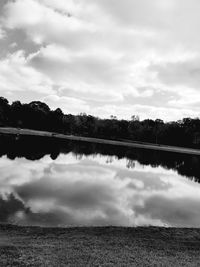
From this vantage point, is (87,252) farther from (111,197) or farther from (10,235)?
(111,197)

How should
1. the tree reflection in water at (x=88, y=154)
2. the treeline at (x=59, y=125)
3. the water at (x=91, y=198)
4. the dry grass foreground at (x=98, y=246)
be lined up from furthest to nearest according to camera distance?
the treeline at (x=59, y=125)
the tree reflection in water at (x=88, y=154)
the water at (x=91, y=198)
the dry grass foreground at (x=98, y=246)

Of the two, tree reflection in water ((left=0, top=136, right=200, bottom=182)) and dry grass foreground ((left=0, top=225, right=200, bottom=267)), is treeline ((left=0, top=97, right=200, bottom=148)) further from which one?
dry grass foreground ((left=0, top=225, right=200, bottom=267))

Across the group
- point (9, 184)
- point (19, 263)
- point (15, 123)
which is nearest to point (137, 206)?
point (9, 184)

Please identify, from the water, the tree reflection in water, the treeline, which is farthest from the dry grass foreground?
the treeline

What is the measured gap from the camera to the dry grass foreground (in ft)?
45.5

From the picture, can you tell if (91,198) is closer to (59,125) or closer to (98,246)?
(98,246)

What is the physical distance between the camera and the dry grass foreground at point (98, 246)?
13.9m

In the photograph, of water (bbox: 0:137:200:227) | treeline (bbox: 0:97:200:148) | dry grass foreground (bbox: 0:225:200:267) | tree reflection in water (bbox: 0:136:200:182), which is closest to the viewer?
dry grass foreground (bbox: 0:225:200:267)

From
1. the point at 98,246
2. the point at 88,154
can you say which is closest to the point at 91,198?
the point at 98,246

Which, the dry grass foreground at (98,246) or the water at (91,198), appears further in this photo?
the water at (91,198)

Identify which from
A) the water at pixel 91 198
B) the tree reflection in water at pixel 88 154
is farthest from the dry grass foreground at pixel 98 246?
the tree reflection in water at pixel 88 154

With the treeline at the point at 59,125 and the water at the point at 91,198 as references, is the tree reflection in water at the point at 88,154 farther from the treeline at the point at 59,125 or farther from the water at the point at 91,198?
the treeline at the point at 59,125

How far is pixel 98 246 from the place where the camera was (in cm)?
1677

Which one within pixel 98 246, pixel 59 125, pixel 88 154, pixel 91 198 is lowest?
pixel 91 198
